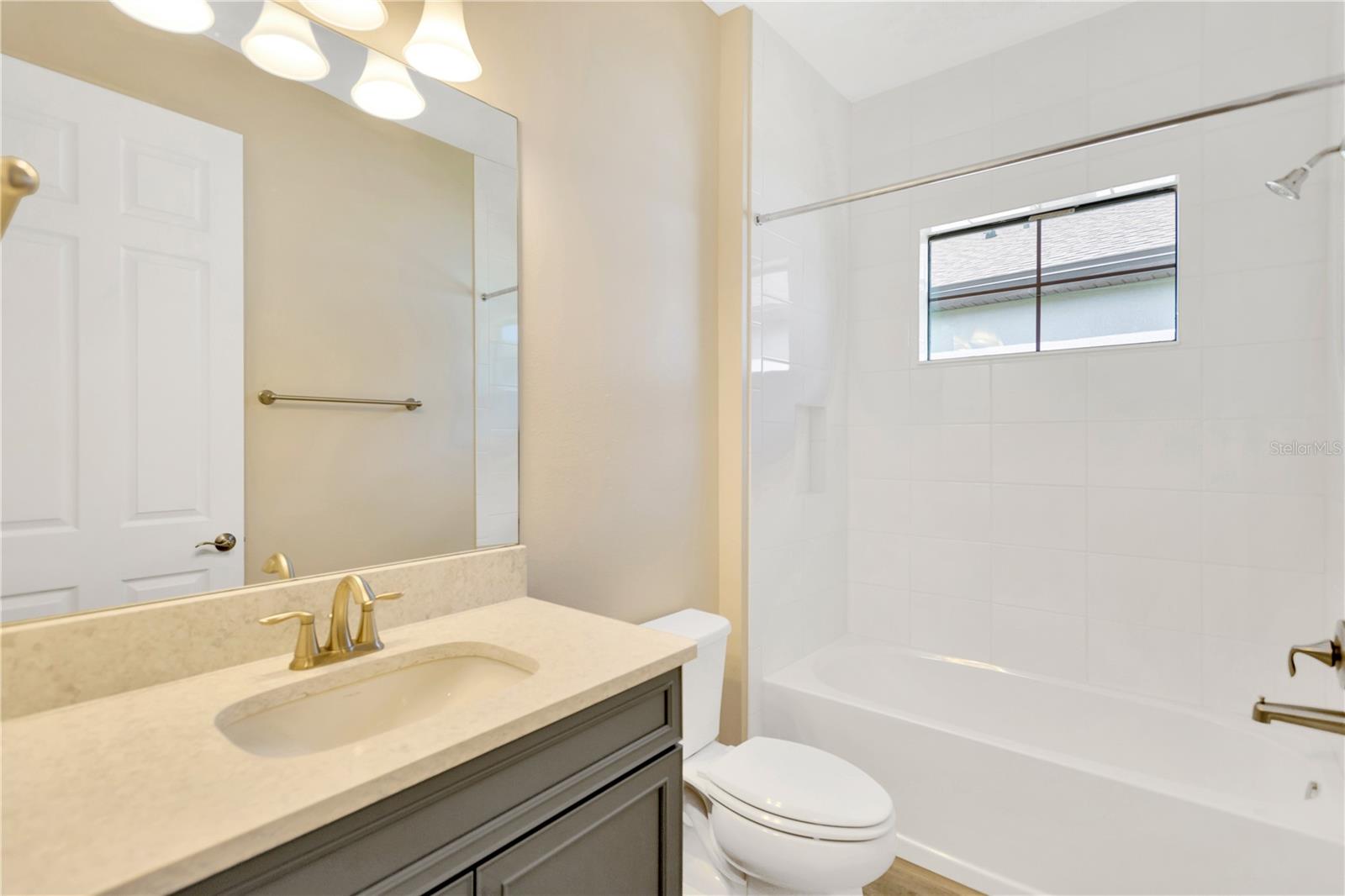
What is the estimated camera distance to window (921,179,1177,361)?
2178 millimetres

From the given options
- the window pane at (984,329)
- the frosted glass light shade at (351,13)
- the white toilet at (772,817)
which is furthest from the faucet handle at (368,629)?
the window pane at (984,329)

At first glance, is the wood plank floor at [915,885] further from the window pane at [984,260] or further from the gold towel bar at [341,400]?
the window pane at [984,260]

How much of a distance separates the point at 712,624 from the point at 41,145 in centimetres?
169

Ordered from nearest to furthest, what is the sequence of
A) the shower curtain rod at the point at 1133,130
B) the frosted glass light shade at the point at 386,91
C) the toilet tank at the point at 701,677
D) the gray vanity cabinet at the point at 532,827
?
the gray vanity cabinet at the point at 532,827 → the frosted glass light shade at the point at 386,91 → the shower curtain rod at the point at 1133,130 → the toilet tank at the point at 701,677

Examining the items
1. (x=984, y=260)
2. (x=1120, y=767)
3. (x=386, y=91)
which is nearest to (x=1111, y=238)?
(x=984, y=260)

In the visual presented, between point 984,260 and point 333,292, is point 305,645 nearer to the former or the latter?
point 333,292

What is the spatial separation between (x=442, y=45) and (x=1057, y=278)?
7.40 feet

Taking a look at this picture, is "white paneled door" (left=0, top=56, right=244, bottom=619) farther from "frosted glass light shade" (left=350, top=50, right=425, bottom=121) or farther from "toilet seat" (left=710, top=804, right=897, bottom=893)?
"toilet seat" (left=710, top=804, right=897, bottom=893)

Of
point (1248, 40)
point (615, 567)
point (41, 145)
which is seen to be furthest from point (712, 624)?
point (1248, 40)

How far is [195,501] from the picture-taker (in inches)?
39.4

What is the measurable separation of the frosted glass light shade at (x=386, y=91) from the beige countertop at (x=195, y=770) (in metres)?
1.05

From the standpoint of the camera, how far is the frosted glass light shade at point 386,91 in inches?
47.6

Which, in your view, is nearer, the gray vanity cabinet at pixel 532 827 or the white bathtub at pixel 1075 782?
the gray vanity cabinet at pixel 532 827

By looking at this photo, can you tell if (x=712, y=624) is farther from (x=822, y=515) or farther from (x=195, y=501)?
(x=195, y=501)
